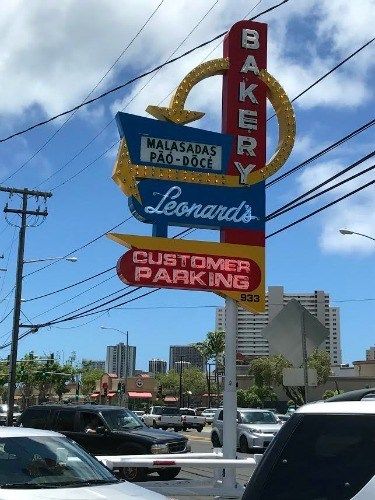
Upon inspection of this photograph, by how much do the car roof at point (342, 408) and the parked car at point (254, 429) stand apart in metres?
20.3

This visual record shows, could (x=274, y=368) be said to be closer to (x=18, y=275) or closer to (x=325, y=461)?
(x=18, y=275)

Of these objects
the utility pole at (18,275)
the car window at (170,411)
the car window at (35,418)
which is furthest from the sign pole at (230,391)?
the car window at (170,411)

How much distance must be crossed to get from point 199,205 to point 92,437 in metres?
5.97

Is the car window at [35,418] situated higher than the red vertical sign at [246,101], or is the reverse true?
the red vertical sign at [246,101]

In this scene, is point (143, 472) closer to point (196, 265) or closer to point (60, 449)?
point (196, 265)

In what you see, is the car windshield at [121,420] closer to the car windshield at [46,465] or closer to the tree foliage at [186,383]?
the car windshield at [46,465]

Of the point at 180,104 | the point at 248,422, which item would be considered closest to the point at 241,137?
the point at 180,104

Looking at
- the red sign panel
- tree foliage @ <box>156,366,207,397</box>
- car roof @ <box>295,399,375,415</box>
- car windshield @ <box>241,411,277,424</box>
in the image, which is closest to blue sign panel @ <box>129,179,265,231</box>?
the red sign panel

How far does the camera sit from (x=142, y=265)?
13.9m

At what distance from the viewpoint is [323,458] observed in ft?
13.4

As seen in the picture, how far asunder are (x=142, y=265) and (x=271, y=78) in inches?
217

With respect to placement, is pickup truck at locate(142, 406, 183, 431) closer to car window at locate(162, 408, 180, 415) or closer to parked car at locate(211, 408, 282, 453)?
car window at locate(162, 408, 180, 415)

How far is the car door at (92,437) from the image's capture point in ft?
53.7

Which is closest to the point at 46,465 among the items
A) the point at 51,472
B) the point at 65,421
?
the point at 51,472
